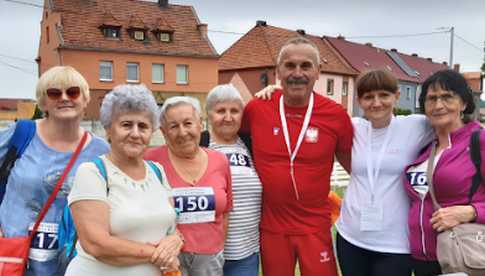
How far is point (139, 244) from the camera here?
2.28 m

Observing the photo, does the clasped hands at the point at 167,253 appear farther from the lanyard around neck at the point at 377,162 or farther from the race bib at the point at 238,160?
the lanyard around neck at the point at 377,162

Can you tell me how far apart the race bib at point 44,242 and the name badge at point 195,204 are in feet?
2.45

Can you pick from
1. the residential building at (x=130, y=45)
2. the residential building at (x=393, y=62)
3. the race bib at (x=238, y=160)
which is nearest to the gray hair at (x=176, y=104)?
the race bib at (x=238, y=160)

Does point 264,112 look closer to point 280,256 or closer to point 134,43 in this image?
point 280,256

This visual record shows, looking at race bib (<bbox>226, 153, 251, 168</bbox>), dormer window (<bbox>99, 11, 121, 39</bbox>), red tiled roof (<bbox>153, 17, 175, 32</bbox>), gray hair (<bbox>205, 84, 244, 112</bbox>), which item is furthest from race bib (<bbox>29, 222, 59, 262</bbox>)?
red tiled roof (<bbox>153, 17, 175, 32</bbox>)

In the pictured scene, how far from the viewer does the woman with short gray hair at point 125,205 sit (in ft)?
7.18

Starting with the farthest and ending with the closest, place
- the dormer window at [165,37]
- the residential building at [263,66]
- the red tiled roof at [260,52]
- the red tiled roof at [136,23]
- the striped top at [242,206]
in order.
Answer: the red tiled roof at [260,52] → the residential building at [263,66] → the dormer window at [165,37] → the red tiled roof at [136,23] → the striped top at [242,206]

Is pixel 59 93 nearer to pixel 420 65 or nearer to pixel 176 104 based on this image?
pixel 176 104

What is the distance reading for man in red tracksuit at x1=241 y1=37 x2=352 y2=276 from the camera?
3215 mm

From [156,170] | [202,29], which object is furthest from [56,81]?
[202,29]

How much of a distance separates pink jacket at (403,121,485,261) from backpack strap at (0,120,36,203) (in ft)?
8.20

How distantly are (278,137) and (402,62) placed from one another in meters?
50.2

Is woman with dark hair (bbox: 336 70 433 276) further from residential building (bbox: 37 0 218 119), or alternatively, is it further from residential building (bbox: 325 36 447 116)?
residential building (bbox: 325 36 447 116)

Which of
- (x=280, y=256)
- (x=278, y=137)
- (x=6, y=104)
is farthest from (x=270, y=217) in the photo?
(x=6, y=104)
